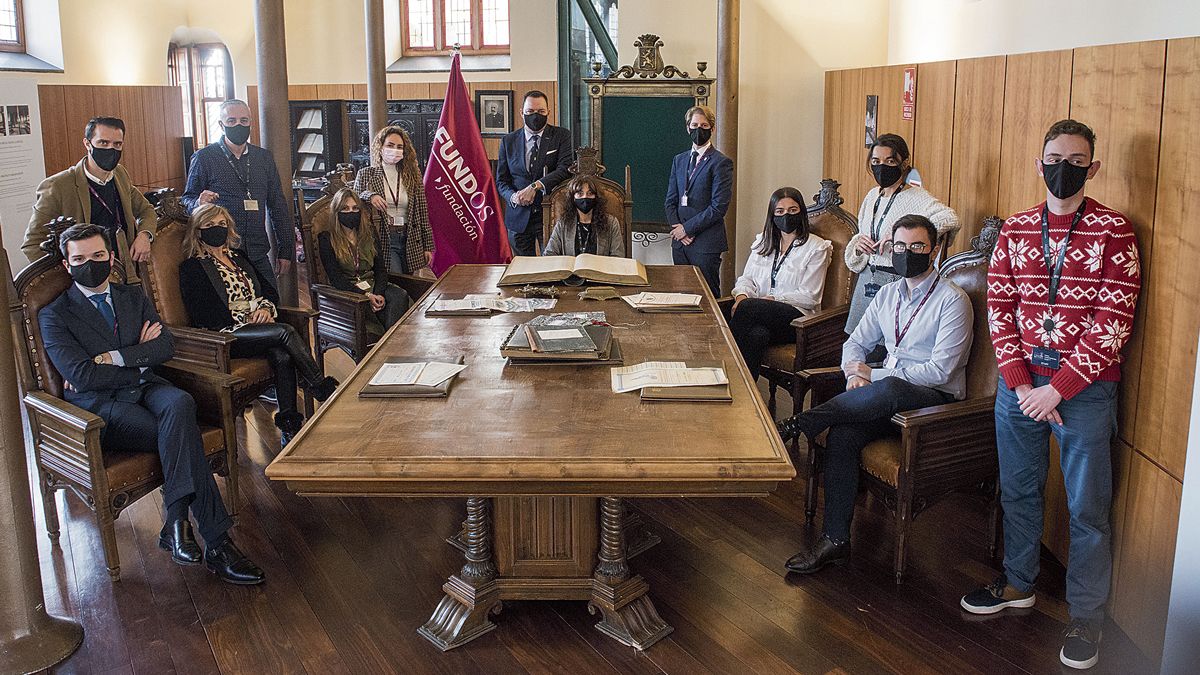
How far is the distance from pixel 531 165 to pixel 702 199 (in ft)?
3.82

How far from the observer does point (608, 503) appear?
11.1 feet

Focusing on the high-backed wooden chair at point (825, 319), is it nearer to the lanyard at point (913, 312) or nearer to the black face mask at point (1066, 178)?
the lanyard at point (913, 312)

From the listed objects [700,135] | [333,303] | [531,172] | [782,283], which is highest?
[700,135]

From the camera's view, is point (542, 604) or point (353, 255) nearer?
point (542, 604)

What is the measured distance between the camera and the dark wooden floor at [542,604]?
332cm

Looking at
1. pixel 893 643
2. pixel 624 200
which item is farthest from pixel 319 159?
pixel 893 643

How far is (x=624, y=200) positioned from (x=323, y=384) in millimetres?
2122

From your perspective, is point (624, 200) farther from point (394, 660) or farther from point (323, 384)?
point (394, 660)

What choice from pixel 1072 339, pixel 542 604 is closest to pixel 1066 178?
pixel 1072 339

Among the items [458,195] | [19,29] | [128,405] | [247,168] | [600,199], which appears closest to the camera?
[128,405]

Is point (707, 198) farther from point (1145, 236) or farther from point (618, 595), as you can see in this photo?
point (618, 595)

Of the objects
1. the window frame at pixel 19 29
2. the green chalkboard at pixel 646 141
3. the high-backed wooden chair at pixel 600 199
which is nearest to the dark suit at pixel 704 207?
the high-backed wooden chair at pixel 600 199

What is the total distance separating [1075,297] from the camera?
3.25m

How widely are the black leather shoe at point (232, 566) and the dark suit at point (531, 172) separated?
3.39 metres
